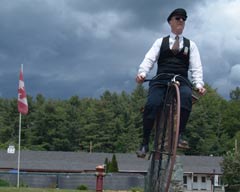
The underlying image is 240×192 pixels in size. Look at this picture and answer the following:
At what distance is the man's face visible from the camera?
7.31 m

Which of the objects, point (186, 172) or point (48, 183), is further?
point (186, 172)

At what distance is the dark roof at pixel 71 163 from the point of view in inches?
2397

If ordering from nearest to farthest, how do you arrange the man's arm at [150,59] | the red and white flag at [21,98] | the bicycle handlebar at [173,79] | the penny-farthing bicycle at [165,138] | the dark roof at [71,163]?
the penny-farthing bicycle at [165,138], the bicycle handlebar at [173,79], the man's arm at [150,59], the red and white flag at [21,98], the dark roof at [71,163]

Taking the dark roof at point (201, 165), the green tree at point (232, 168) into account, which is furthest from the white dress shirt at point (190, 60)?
the dark roof at point (201, 165)

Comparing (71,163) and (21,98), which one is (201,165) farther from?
(21,98)

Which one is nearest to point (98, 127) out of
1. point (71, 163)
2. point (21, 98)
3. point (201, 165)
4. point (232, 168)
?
point (201, 165)

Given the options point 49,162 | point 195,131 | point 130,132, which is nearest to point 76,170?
point 49,162

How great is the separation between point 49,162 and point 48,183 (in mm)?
21267

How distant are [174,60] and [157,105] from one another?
0.63 metres

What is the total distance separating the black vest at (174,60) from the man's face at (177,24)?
0.14m

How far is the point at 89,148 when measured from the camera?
88250 mm

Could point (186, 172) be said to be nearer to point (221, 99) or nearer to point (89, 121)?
point (89, 121)

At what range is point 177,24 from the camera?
734 cm

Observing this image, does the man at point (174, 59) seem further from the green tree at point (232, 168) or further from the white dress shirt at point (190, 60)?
the green tree at point (232, 168)
